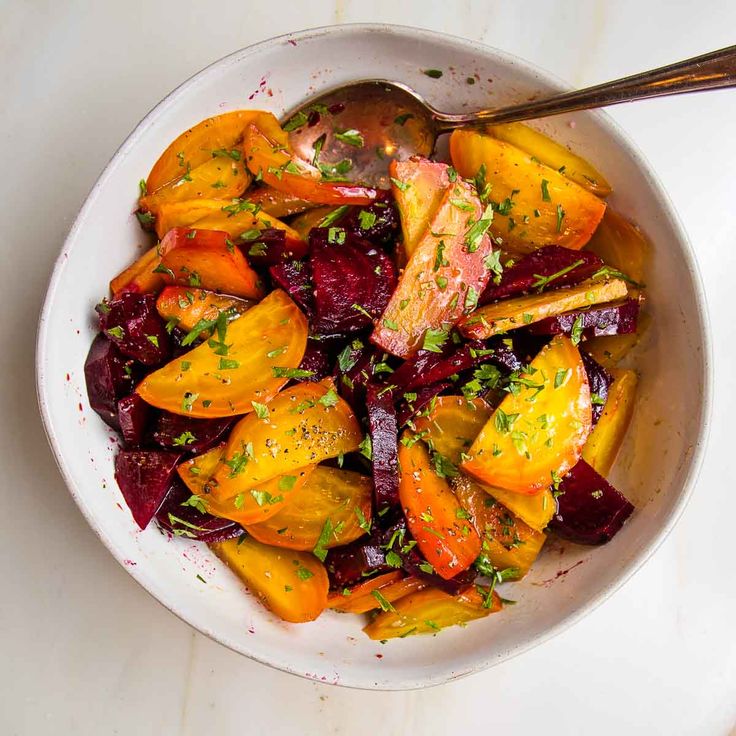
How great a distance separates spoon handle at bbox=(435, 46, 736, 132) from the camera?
1.70 m

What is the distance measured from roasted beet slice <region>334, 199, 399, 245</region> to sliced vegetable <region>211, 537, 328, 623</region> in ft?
2.81

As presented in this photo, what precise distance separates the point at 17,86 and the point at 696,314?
79.3 inches

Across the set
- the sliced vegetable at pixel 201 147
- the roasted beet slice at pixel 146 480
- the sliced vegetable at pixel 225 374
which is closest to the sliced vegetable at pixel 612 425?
the sliced vegetable at pixel 225 374

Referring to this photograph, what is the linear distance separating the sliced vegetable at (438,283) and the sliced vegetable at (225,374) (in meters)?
0.26

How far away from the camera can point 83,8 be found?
2.31 metres

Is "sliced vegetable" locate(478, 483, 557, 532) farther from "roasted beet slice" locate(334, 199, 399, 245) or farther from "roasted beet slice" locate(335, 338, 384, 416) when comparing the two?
"roasted beet slice" locate(334, 199, 399, 245)

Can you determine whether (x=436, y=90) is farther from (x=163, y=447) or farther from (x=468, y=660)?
(x=468, y=660)

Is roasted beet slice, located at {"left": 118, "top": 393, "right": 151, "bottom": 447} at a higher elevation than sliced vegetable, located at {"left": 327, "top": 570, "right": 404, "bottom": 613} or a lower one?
higher

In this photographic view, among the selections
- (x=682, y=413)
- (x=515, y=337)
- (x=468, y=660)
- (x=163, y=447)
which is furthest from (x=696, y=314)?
(x=163, y=447)

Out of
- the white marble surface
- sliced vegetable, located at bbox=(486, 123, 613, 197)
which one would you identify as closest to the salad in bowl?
sliced vegetable, located at bbox=(486, 123, 613, 197)

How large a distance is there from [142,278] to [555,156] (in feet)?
3.70

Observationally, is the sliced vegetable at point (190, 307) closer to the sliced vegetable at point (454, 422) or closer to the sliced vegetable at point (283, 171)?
the sliced vegetable at point (283, 171)

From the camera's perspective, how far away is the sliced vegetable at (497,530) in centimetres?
203

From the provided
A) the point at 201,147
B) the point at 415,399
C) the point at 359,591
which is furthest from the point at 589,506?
the point at 201,147
